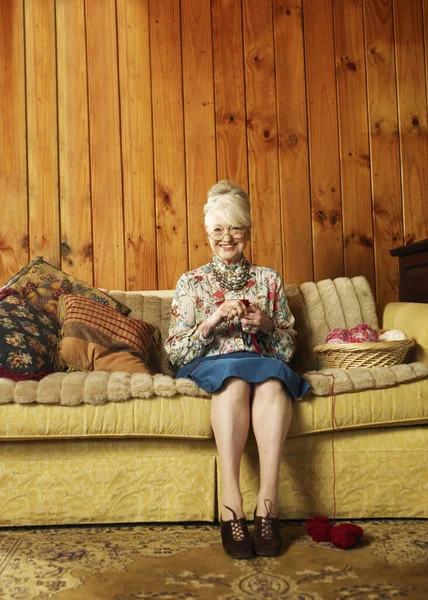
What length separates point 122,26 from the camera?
293cm

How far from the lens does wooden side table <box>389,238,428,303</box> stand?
2.60m

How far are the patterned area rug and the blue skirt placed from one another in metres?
0.42

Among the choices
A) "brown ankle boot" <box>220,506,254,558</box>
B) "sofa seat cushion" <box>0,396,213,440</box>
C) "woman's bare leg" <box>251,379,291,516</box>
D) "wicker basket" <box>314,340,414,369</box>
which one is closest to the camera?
"brown ankle boot" <box>220,506,254,558</box>

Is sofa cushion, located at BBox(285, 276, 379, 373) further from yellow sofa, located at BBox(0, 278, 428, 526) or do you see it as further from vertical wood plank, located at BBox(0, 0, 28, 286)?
vertical wood plank, located at BBox(0, 0, 28, 286)

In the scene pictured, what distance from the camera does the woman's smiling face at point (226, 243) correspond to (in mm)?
2164

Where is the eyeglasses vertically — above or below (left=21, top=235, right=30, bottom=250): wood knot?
below

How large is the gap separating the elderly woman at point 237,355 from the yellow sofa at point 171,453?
12cm

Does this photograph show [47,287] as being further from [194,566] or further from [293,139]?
[293,139]

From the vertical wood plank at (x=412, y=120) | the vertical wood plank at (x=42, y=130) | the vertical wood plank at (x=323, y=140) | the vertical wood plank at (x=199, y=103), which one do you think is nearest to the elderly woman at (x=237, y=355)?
the vertical wood plank at (x=199, y=103)

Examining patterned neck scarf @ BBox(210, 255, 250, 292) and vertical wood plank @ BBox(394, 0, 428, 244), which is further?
vertical wood plank @ BBox(394, 0, 428, 244)

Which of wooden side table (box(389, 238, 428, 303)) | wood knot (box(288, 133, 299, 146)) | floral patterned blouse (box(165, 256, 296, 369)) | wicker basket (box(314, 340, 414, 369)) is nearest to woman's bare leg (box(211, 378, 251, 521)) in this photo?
floral patterned blouse (box(165, 256, 296, 369))

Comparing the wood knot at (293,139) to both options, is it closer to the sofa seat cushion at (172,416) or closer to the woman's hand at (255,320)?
the woman's hand at (255,320)

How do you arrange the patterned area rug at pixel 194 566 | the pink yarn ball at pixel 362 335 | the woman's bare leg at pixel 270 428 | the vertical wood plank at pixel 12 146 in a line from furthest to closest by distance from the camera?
the vertical wood plank at pixel 12 146, the pink yarn ball at pixel 362 335, the woman's bare leg at pixel 270 428, the patterned area rug at pixel 194 566

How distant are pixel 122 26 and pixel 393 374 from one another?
2056 millimetres
